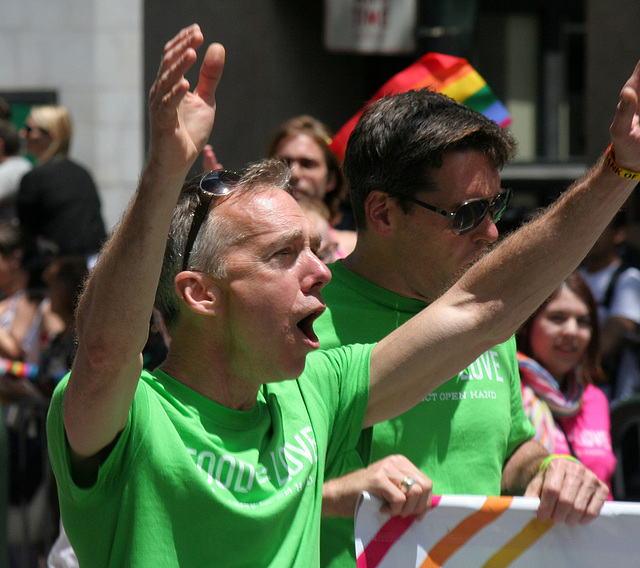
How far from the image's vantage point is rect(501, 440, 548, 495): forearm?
275 cm

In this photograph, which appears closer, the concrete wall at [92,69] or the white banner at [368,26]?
the white banner at [368,26]

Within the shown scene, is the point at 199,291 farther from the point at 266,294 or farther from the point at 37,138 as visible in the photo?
the point at 37,138

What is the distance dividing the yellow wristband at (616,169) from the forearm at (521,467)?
87cm

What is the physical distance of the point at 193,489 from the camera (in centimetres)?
201

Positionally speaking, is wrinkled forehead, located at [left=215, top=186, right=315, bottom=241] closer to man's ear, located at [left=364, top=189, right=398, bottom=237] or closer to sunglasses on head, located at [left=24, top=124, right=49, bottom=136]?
man's ear, located at [left=364, top=189, right=398, bottom=237]

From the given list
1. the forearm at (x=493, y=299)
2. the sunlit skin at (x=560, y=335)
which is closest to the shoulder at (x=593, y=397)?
the sunlit skin at (x=560, y=335)

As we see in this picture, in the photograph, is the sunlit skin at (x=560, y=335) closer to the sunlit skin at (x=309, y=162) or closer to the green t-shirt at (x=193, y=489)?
the sunlit skin at (x=309, y=162)

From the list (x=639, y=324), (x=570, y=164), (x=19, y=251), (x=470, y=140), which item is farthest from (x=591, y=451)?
(x=570, y=164)

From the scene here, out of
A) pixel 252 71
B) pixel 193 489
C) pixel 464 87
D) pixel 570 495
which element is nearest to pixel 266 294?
pixel 193 489

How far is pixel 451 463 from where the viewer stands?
261 centimetres

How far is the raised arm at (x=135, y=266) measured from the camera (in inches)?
67.9

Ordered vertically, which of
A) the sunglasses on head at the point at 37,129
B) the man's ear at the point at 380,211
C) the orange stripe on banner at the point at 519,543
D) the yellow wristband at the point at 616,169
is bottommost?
the orange stripe on banner at the point at 519,543

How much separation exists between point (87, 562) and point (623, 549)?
50.3 inches

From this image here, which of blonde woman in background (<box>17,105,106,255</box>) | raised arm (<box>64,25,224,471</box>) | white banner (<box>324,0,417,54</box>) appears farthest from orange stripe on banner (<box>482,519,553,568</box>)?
blonde woman in background (<box>17,105,106,255</box>)
